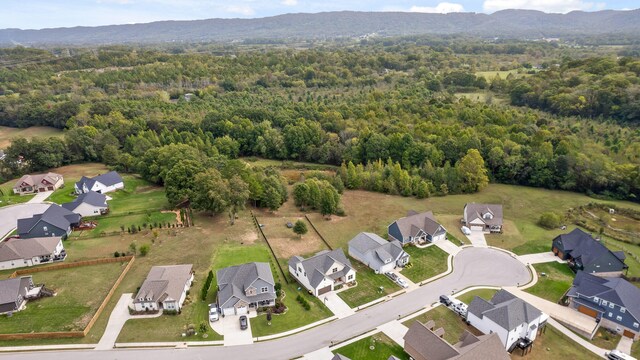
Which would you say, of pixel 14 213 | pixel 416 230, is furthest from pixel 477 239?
pixel 14 213

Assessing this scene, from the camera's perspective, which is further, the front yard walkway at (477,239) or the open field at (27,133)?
the open field at (27,133)

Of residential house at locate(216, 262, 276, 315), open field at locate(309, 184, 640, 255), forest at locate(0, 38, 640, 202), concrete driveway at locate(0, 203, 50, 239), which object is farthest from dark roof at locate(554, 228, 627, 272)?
concrete driveway at locate(0, 203, 50, 239)

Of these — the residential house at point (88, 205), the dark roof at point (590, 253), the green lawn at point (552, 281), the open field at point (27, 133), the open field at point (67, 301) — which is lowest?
the green lawn at point (552, 281)

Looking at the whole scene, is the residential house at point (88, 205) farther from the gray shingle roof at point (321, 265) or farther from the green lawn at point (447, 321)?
the green lawn at point (447, 321)

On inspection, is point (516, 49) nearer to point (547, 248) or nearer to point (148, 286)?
point (547, 248)

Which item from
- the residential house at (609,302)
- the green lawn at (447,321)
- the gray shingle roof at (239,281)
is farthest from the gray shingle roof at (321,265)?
the residential house at (609,302)
